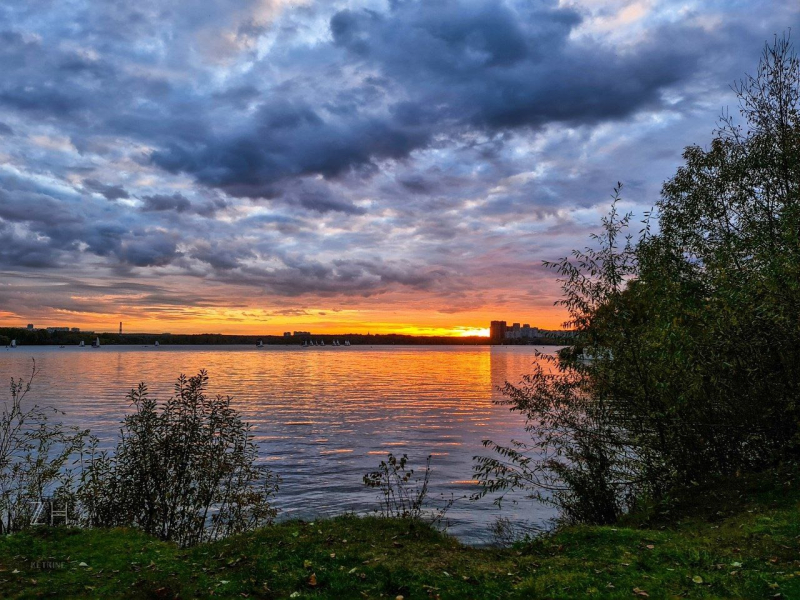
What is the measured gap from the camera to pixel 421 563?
10836mm

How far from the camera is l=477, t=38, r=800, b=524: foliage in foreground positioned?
14.6 metres

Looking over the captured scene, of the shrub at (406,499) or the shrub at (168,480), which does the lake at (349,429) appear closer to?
the shrub at (406,499)

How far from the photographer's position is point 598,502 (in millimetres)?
17531

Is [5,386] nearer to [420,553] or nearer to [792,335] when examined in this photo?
[420,553]

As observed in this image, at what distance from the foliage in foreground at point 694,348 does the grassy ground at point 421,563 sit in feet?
9.82

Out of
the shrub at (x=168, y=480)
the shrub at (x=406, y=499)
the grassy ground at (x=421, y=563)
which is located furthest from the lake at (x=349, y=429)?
the grassy ground at (x=421, y=563)

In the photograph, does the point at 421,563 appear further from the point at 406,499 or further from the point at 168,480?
the point at 406,499

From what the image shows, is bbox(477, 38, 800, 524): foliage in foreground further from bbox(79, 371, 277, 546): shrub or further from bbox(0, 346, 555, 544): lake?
bbox(79, 371, 277, 546): shrub

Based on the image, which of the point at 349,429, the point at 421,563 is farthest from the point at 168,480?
the point at 349,429

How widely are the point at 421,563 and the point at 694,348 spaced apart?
10.2 meters

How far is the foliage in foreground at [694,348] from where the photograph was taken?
48.1ft

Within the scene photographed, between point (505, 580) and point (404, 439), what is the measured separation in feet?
93.9

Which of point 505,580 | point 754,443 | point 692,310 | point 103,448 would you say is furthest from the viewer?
point 103,448

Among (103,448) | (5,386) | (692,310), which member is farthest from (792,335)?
(5,386)
